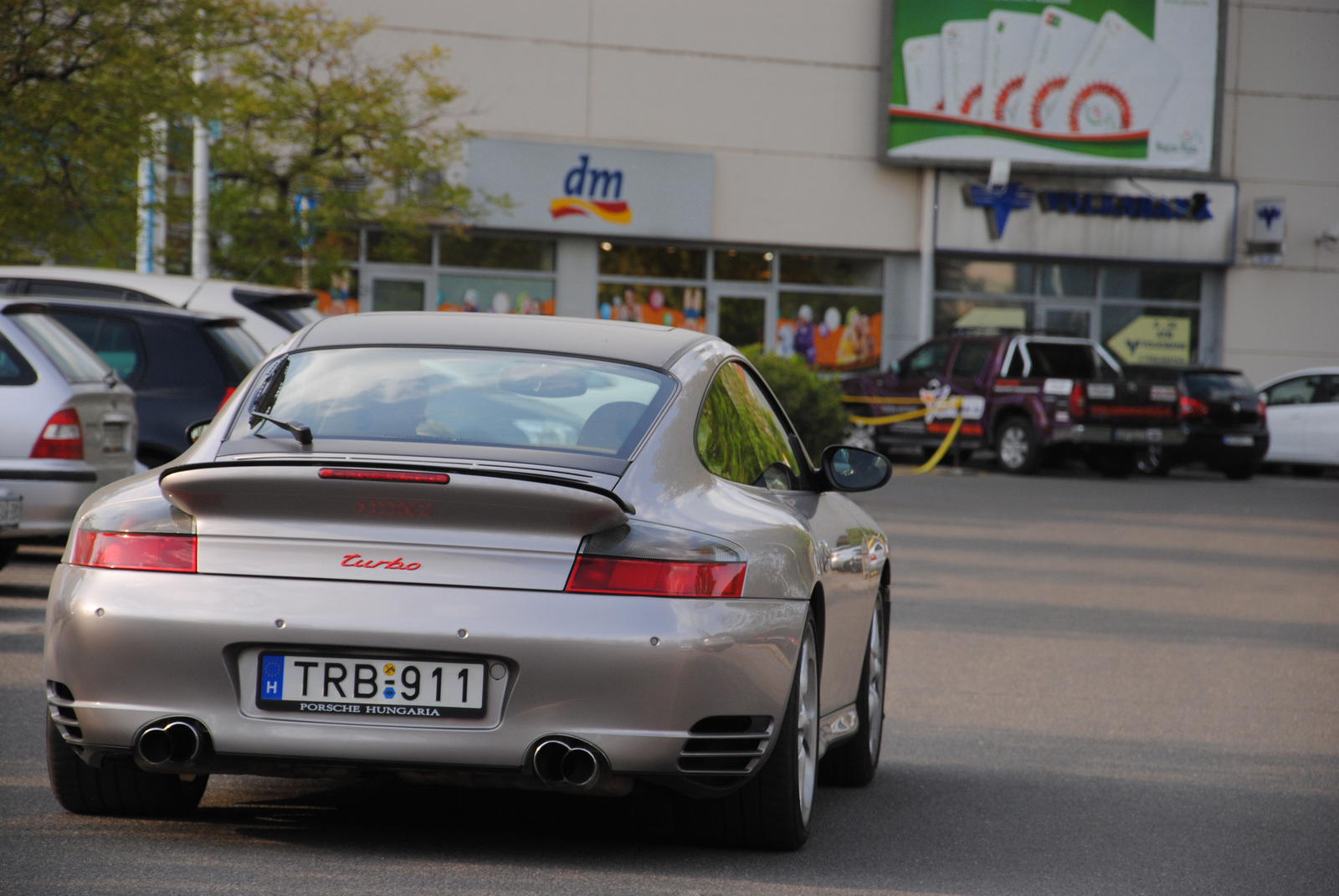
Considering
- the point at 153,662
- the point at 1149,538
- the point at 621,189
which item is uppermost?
the point at 621,189

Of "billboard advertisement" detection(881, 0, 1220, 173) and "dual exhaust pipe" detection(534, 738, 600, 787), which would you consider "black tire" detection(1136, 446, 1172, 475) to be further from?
"dual exhaust pipe" detection(534, 738, 600, 787)

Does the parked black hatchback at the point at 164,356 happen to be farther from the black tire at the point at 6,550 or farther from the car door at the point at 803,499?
the car door at the point at 803,499

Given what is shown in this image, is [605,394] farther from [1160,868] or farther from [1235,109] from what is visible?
[1235,109]

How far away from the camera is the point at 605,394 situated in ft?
15.7

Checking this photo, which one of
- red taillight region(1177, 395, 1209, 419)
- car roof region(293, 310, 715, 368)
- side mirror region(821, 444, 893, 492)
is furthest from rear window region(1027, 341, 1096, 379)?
car roof region(293, 310, 715, 368)

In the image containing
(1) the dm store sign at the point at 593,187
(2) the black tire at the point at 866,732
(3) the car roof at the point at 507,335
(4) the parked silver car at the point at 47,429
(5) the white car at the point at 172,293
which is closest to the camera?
(3) the car roof at the point at 507,335

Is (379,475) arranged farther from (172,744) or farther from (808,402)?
(808,402)

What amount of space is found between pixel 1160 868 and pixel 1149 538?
38.6 ft

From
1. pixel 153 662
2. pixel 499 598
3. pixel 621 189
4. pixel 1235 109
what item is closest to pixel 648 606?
pixel 499 598

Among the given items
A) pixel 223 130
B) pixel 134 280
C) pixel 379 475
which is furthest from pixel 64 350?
pixel 223 130

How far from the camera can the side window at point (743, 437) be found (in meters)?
4.83

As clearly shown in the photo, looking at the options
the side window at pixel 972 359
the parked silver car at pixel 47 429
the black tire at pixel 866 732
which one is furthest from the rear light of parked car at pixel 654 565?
the side window at pixel 972 359

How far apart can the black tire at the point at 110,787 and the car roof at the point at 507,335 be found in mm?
1262

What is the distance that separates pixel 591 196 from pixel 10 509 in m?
23.3
